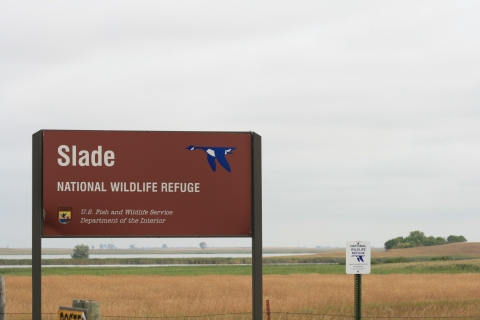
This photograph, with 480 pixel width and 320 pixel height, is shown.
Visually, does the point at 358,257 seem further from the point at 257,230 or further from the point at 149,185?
the point at 149,185

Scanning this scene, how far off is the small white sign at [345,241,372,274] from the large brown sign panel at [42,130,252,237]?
219cm

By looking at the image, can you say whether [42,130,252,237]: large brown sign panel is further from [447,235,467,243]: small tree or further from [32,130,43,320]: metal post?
[447,235,467,243]: small tree

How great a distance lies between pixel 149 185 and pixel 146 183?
68 mm

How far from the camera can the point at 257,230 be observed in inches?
A: 528

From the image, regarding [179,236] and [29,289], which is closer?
[179,236]

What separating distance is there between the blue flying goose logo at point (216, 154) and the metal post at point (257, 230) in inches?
19.3

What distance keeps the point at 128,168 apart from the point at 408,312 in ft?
42.1

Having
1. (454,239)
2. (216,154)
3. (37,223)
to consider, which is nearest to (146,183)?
(216,154)

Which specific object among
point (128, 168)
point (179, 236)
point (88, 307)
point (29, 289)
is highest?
point (128, 168)

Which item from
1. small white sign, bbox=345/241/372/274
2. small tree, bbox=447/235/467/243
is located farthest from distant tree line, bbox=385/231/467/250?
small white sign, bbox=345/241/372/274

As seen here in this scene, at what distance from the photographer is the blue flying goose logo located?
44.5ft

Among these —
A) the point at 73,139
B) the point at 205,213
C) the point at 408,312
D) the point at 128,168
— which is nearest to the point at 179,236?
the point at 205,213

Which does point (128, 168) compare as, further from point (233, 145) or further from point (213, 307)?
point (213, 307)

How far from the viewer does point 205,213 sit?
1352 centimetres
